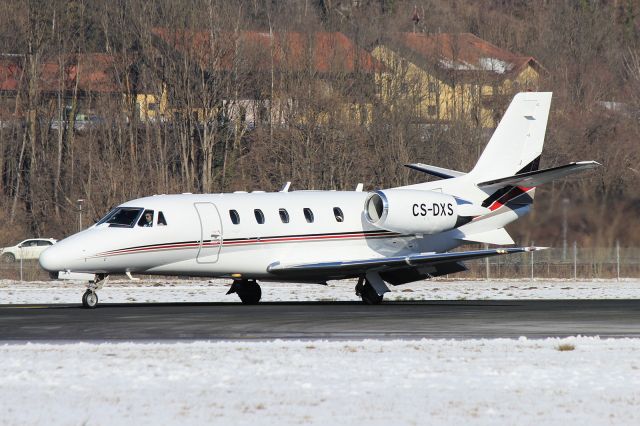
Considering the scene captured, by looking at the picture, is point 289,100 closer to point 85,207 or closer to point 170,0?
point 170,0

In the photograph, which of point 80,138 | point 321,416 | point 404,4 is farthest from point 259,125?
point 321,416

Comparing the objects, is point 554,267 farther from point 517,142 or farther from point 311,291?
point 517,142

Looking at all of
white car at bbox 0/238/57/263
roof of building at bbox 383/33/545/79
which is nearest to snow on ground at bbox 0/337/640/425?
white car at bbox 0/238/57/263

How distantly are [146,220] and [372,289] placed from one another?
5.63m

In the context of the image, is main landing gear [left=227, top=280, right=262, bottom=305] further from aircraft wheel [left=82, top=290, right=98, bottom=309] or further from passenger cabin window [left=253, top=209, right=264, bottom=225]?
aircraft wheel [left=82, top=290, right=98, bottom=309]

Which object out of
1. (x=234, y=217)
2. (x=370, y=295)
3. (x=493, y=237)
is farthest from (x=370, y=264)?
(x=493, y=237)

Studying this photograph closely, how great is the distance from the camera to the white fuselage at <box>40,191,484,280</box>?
2591cm

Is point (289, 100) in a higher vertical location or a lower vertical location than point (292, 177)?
higher

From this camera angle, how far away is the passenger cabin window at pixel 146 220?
26500 millimetres

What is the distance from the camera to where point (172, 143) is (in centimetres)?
6544

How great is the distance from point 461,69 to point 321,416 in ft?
192

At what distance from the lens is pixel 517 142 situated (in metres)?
31.0

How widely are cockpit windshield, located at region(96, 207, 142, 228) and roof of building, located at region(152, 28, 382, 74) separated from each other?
119 feet

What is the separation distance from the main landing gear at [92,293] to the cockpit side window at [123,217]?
1179 mm
